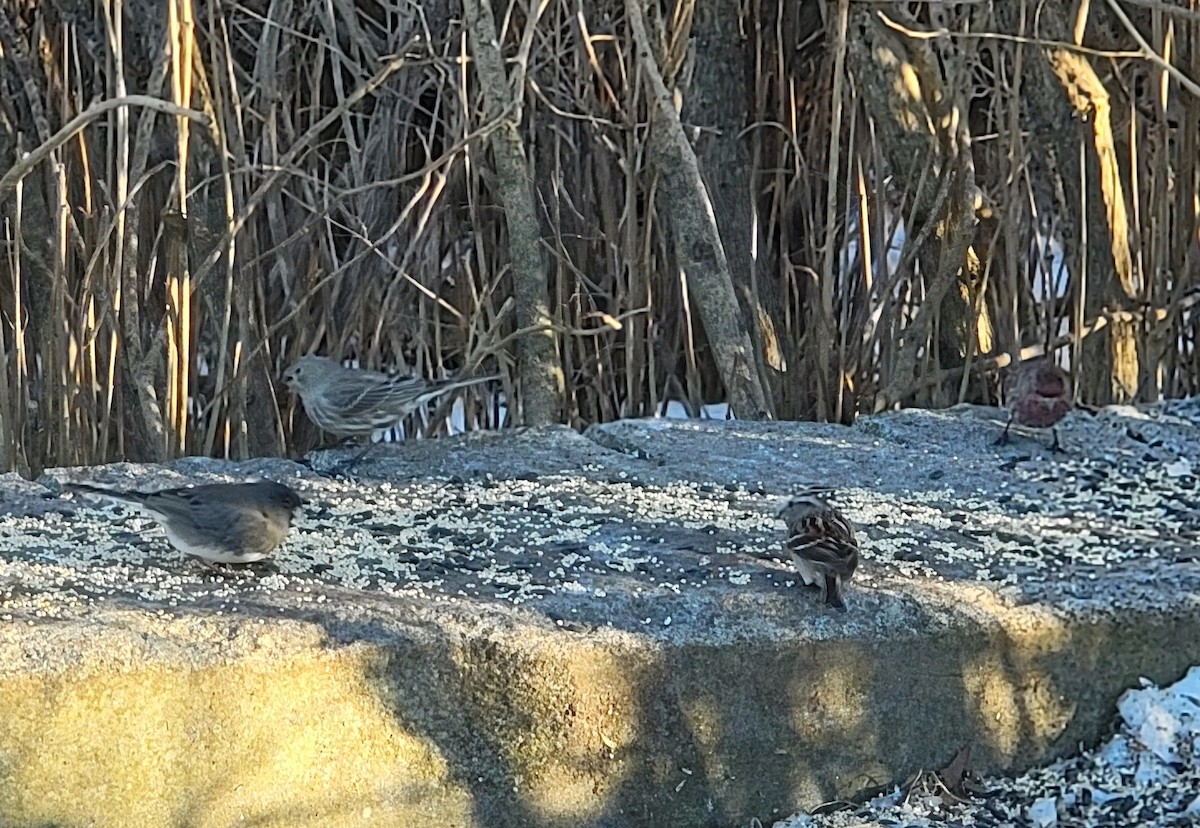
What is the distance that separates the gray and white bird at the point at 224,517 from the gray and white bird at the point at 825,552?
1002mm

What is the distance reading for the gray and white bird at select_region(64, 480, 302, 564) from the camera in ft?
10.6

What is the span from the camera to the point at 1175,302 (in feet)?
18.1

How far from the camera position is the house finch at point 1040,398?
4.51 m

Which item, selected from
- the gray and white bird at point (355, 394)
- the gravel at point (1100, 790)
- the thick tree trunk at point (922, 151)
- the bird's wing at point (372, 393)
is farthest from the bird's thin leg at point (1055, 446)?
the bird's wing at point (372, 393)

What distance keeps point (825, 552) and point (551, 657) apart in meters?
0.55

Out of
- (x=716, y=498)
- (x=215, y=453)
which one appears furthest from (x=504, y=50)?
(x=716, y=498)

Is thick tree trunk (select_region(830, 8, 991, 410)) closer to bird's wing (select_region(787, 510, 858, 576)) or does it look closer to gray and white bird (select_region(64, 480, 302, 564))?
bird's wing (select_region(787, 510, 858, 576))

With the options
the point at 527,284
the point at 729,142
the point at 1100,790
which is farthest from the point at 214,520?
the point at 729,142

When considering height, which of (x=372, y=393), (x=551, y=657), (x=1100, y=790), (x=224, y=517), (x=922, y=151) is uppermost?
(x=922, y=151)

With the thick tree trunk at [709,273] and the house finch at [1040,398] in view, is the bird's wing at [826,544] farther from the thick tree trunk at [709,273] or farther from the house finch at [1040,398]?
the thick tree trunk at [709,273]

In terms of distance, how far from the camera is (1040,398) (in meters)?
4.52

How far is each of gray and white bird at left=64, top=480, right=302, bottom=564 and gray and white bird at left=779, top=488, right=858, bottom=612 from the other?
1.00 metres

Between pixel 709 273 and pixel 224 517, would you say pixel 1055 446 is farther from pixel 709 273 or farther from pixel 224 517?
pixel 224 517

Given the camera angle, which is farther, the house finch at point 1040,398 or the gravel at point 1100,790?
the house finch at point 1040,398
